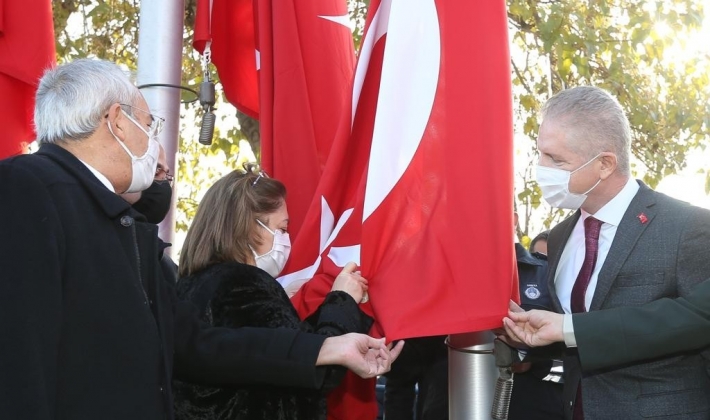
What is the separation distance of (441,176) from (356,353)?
70 centimetres

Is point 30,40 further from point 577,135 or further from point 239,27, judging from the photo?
point 577,135

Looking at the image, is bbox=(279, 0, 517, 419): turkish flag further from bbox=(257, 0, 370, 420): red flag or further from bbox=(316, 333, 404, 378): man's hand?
bbox=(257, 0, 370, 420): red flag

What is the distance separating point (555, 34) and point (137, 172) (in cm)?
475

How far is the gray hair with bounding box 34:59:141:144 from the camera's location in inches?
109

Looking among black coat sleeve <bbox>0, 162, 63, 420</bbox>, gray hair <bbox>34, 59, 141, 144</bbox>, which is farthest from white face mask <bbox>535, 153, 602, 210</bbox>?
black coat sleeve <bbox>0, 162, 63, 420</bbox>

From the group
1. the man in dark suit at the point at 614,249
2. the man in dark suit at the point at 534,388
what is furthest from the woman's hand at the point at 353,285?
the man in dark suit at the point at 534,388

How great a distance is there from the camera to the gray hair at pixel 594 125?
3.38m

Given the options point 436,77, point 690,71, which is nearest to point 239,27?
point 436,77

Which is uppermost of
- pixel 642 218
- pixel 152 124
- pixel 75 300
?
pixel 152 124

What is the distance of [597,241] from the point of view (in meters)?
3.42

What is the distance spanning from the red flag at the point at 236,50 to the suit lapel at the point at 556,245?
2.04 m

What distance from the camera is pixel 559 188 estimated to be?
3.44m

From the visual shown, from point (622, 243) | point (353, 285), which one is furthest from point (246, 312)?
point (622, 243)

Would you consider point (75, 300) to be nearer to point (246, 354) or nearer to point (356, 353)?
point (246, 354)
